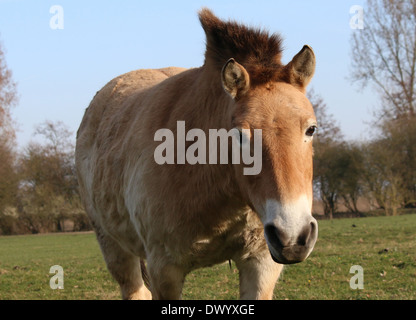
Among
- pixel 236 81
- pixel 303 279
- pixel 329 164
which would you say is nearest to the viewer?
pixel 236 81

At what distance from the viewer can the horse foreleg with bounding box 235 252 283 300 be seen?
3.94 metres

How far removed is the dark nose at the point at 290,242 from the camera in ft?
8.93

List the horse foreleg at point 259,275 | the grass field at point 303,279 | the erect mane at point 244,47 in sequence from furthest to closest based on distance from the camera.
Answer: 1. the grass field at point 303,279
2. the horse foreleg at point 259,275
3. the erect mane at point 244,47

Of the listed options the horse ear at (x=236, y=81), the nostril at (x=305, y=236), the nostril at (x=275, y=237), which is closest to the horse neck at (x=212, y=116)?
the horse ear at (x=236, y=81)

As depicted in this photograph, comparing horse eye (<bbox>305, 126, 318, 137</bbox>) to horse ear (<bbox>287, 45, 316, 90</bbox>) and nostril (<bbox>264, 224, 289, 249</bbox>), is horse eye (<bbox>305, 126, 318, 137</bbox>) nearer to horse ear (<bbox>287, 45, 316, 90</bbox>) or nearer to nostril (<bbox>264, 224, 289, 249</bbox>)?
horse ear (<bbox>287, 45, 316, 90</bbox>)

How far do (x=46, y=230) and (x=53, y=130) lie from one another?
7693 mm

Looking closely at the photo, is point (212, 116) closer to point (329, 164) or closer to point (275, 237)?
point (275, 237)

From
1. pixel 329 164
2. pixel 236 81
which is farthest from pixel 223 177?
pixel 329 164

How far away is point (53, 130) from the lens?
3653cm

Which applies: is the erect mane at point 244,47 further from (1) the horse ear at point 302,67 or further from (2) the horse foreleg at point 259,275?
(2) the horse foreleg at point 259,275

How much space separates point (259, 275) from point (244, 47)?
186 centimetres

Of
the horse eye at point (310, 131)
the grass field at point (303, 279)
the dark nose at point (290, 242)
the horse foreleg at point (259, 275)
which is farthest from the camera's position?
the grass field at point (303, 279)

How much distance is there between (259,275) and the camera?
3945 millimetres
